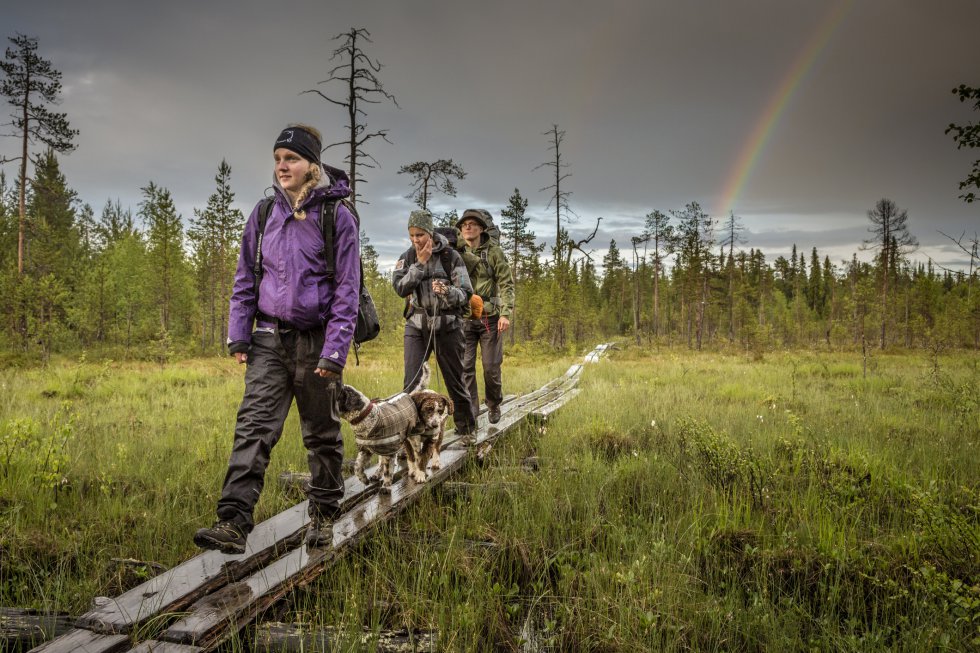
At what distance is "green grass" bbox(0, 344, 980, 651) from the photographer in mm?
2520

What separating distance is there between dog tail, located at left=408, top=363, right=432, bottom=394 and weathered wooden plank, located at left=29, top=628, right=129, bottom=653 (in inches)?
110

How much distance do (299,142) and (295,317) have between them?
116 centimetres

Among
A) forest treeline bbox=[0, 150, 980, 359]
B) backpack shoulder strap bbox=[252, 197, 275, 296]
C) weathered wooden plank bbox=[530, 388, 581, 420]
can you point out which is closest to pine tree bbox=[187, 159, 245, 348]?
forest treeline bbox=[0, 150, 980, 359]

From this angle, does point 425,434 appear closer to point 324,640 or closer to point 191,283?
point 324,640

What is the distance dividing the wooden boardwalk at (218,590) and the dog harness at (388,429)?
0.41 meters

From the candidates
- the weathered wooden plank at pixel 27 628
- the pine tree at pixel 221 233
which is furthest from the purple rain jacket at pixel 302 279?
the pine tree at pixel 221 233

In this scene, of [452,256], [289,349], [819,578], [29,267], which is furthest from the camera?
[29,267]

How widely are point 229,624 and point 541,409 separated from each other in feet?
21.0

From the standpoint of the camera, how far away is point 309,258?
3271 mm

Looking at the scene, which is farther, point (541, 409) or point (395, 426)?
point (541, 409)

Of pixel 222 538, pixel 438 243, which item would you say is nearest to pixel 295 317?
pixel 222 538

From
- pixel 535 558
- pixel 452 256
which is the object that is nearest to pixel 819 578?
pixel 535 558

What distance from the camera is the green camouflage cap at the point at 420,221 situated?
495cm

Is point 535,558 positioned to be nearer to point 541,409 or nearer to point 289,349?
point 289,349
